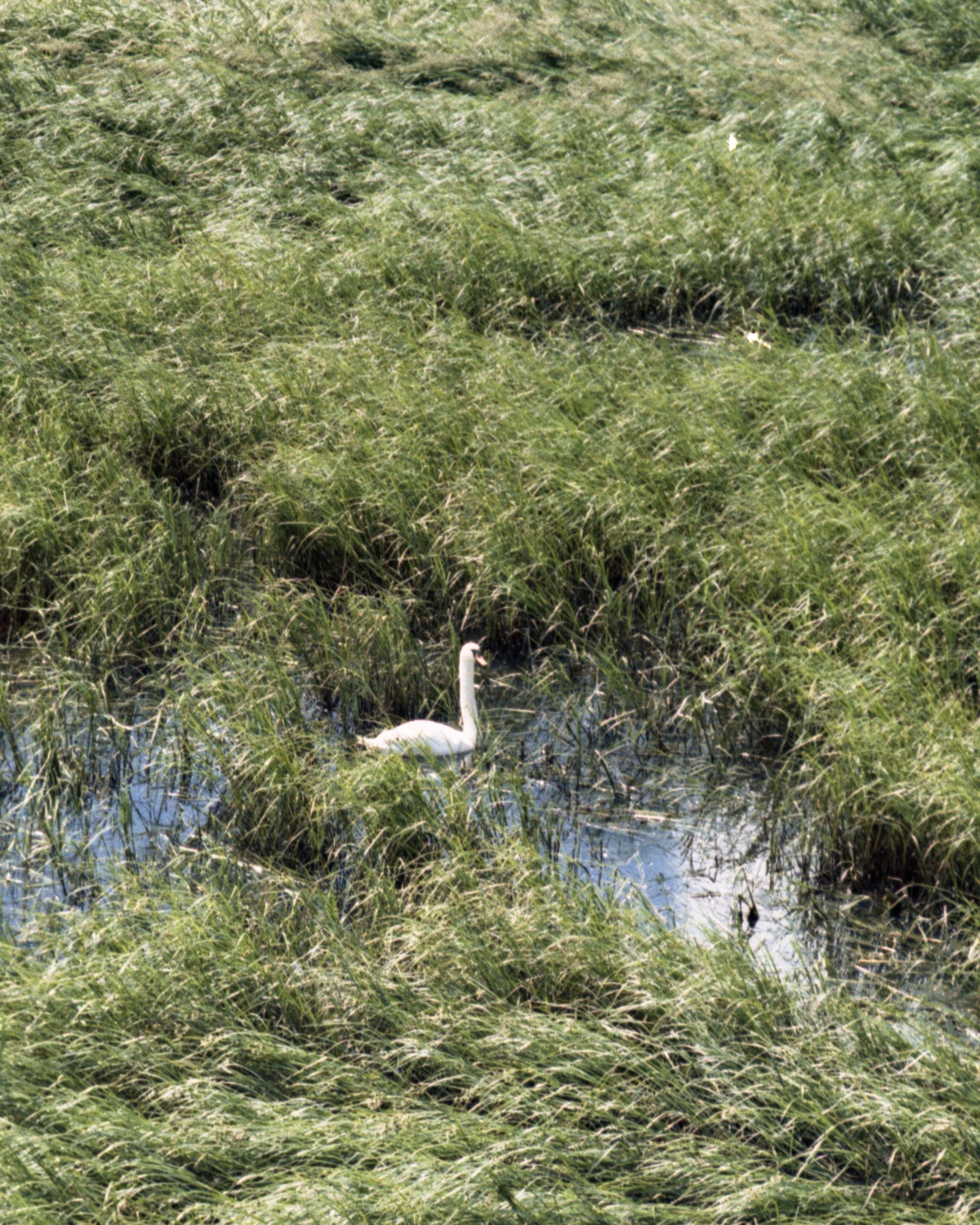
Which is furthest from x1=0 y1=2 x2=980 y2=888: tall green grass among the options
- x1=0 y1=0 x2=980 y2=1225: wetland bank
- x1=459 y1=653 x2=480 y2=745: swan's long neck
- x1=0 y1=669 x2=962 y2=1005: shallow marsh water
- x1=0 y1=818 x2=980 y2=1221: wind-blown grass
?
x1=0 y1=818 x2=980 y2=1221: wind-blown grass

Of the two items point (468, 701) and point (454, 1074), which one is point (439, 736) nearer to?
point (468, 701)

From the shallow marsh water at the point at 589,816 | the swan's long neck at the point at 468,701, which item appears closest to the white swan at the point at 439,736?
the swan's long neck at the point at 468,701

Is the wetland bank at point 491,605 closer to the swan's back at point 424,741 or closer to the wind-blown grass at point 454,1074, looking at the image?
the wind-blown grass at point 454,1074

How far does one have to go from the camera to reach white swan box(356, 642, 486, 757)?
5590 millimetres

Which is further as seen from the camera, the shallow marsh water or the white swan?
the white swan

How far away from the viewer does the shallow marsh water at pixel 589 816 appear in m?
4.98

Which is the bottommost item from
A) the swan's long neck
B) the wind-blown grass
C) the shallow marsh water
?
the shallow marsh water

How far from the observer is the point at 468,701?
5.96 metres

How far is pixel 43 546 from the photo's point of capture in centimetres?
702

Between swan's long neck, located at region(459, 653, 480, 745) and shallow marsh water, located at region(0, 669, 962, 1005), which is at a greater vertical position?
swan's long neck, located at region(459, 653, 480, 745)

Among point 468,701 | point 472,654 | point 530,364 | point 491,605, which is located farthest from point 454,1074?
point 530,364

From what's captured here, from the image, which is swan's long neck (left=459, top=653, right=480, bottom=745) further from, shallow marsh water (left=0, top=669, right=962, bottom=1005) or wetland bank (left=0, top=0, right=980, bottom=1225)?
wetland bank (left=0, top=0, right=980, bottom=1225)

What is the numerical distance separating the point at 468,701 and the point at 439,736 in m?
0.33

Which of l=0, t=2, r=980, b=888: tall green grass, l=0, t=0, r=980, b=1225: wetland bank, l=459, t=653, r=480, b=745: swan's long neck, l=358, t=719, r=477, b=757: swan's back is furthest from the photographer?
l=0, t=2, r=980, b=888: tall green grass
